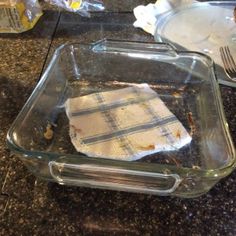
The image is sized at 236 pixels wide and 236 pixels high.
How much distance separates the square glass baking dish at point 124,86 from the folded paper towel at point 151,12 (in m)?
0.14

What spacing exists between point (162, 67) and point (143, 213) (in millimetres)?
285

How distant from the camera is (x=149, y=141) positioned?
18.6 inches

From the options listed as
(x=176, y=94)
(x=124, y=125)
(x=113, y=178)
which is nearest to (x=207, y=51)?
(x=176, y=94)

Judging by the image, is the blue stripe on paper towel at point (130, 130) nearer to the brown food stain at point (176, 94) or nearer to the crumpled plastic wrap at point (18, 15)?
the brown food stain at point (176, 94)

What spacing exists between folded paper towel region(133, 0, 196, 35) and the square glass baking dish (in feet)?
0.45

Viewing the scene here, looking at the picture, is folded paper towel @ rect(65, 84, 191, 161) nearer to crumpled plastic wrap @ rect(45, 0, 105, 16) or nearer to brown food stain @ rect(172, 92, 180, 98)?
brown food stain @ rect(172, 92, 180, 98)

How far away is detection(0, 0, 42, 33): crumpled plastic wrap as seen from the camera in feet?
2.10

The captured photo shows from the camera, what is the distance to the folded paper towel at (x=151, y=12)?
27.4 inches

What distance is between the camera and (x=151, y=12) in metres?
0.71

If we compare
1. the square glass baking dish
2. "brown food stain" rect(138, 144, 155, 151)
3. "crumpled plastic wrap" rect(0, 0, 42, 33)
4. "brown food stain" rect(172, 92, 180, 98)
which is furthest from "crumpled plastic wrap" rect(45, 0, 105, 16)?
"brown food stain" rect(138, 144, 155, 151)

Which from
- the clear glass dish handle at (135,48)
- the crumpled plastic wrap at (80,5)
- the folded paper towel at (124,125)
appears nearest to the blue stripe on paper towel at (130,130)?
the folded paper towel at (124,125)

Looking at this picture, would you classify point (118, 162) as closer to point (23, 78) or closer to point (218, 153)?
point (218, 153)

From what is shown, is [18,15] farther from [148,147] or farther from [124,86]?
[148,147]

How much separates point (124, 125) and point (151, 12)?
0.32 m
